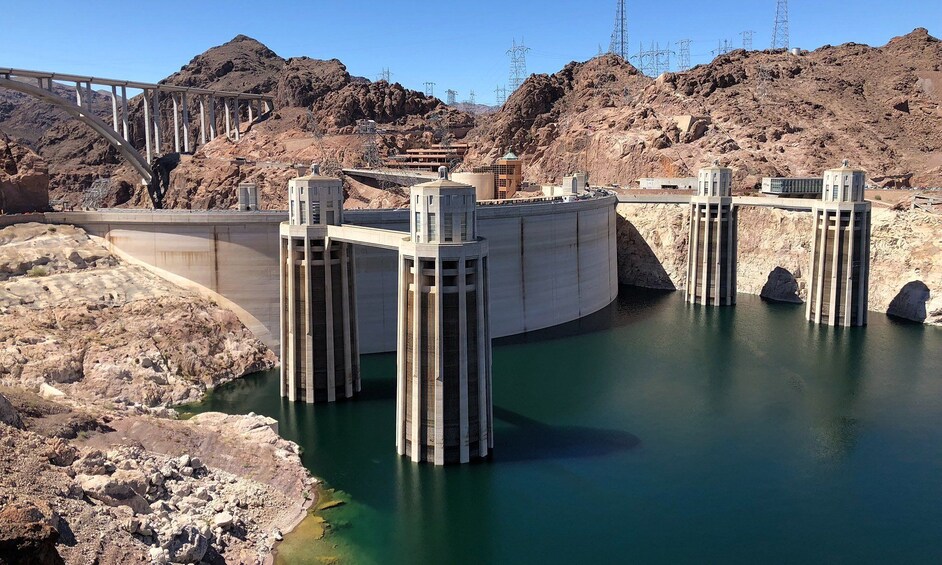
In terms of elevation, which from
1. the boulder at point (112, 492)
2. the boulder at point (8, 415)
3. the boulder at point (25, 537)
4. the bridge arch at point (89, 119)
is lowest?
the boulder at point (112, 492)

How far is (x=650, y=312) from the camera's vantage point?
240 ft

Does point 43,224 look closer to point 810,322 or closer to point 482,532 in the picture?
point 482,532

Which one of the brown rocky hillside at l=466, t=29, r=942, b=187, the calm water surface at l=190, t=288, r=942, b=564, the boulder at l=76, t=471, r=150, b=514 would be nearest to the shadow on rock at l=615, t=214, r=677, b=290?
the brown rocky hillside at l=466, t=29, r=942, b=187

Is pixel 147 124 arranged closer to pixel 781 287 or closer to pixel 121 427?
pixel 781 287

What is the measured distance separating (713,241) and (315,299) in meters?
46.1

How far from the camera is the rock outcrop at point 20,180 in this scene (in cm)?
5862

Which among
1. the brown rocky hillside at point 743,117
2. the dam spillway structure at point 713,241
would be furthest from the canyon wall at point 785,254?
the brown rocky hillside at point 743,117

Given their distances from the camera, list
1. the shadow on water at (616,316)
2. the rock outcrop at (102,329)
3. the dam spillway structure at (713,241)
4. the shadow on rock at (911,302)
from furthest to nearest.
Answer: the dam spillway structure at (713,241)
the shadow on rock at (911,302)
the shadow on water at (616,316)
the rock outcrop at (102,329)

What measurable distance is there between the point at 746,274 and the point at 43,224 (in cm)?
6362

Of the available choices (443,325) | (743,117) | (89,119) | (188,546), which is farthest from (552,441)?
(89,119)

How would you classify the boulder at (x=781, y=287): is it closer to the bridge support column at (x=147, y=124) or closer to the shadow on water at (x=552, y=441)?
the shadow on water at (x=552, y=441)

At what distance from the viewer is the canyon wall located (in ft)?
225

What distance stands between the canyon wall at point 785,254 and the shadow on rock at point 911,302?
3.1 inches

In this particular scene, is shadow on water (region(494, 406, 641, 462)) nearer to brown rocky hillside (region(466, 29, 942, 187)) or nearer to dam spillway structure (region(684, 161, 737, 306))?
dam spillway structure (region(684, 161, 737, 306))
